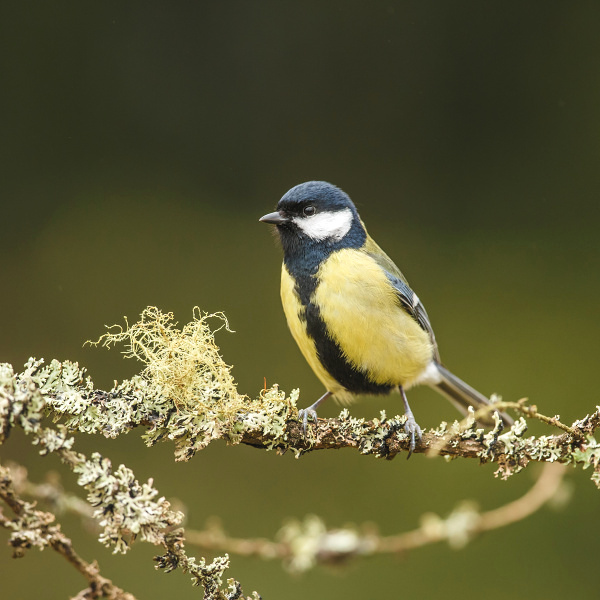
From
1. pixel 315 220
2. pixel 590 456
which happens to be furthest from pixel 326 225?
pixel 590 456

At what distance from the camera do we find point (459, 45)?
2.41 m

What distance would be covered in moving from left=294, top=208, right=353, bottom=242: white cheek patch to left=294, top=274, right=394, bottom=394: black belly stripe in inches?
4.3

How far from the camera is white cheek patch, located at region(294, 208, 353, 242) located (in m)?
1.52

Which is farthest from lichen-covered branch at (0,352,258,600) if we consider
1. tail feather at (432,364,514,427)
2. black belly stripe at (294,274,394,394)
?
tail feather at (432,364,514,427)

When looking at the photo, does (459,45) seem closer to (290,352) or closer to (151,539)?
(290,352)

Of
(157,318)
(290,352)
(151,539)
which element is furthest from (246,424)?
(290,352)

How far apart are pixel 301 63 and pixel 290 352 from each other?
1.02 m

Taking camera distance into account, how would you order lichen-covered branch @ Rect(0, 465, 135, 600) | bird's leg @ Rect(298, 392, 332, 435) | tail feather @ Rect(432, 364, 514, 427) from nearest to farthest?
lichen-covered branch @ Rect(0, 465, 135, 600)
bird's leg @ Rect(298, 392, 332, 435)
tail feather @ Rect(432, 364, 514, 427)

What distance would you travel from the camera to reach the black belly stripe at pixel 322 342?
1.43m

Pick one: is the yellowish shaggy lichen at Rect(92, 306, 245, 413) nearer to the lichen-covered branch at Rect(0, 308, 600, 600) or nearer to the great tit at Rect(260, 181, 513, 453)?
the lichen-covered branch at Rect(0, 308, 600, 600)

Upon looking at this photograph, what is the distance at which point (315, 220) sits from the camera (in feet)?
5.05

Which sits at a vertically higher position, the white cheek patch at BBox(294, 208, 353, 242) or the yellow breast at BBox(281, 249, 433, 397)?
the white cheek patch at BBox(294, 208, 353, 242)

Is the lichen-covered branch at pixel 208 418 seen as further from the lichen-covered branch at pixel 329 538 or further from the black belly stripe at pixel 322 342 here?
the black belly stripe at pixel 322 342

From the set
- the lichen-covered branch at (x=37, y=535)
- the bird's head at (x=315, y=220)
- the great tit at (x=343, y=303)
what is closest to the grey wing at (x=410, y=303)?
the great tit at (x=343, y=303)
